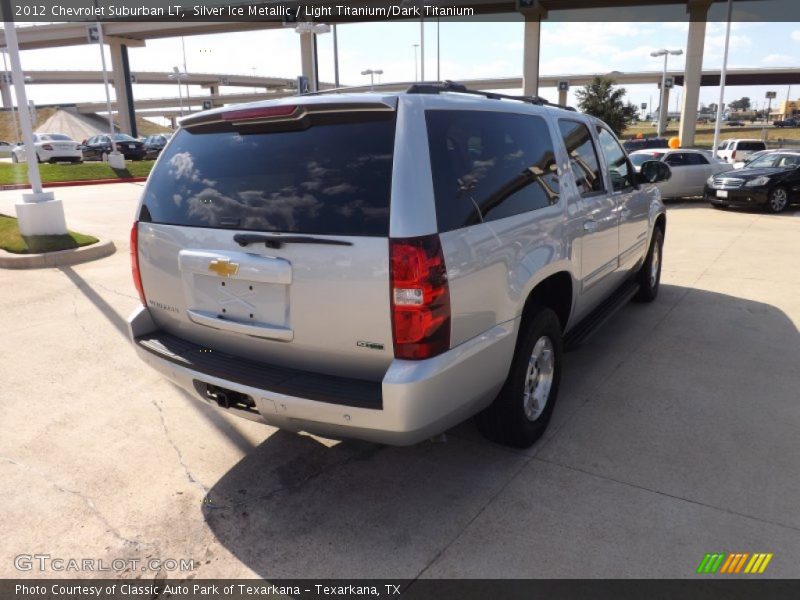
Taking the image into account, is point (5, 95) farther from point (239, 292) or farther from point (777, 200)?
point (239, 292)

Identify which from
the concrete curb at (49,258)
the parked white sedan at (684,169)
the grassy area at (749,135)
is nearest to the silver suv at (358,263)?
the concrete curb at (49,258)

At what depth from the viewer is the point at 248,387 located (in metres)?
2.88

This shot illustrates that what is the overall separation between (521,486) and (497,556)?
1.94 feet

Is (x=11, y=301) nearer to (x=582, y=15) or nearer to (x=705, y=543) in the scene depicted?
(x=705, y=543)

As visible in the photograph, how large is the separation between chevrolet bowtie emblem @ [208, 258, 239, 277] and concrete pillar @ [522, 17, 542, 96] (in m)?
37.2

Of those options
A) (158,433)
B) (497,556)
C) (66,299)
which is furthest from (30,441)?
(66,299)

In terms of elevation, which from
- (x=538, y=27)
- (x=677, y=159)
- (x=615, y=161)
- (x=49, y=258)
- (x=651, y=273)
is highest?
(x=538, y=27)

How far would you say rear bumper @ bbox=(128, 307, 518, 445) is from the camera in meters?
2.61

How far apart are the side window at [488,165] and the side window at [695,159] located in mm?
14338

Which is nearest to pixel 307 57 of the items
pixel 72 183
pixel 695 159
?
pixel 72 183

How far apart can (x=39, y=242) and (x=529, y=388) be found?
26.2ft

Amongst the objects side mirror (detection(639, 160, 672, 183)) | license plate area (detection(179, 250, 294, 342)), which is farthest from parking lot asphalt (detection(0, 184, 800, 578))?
side mirror (detection(639, 160, 672, 183))

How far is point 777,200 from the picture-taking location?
14.1 metres

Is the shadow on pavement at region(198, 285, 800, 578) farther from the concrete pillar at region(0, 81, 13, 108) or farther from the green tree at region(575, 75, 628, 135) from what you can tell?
the concrete pillar at region(0, 81, 13, 108)
